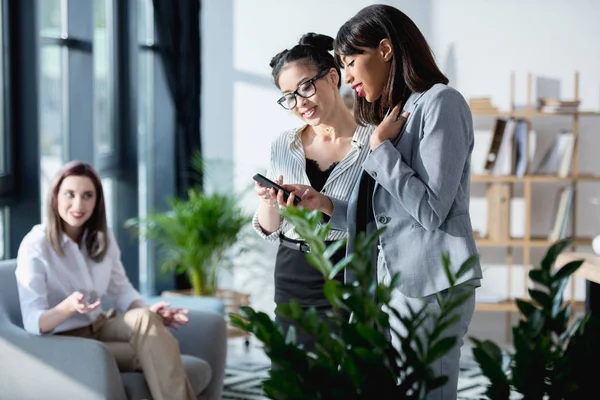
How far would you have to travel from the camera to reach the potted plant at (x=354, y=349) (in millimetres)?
882

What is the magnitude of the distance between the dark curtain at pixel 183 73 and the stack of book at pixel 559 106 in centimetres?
211

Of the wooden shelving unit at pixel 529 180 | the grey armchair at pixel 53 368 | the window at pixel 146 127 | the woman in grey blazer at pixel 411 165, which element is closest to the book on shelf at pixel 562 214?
the wooden shelving unit at pixel 529 180

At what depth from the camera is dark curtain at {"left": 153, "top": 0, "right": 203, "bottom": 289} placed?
5.39 metres

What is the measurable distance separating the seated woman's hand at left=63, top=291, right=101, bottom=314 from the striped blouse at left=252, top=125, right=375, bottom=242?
80cm

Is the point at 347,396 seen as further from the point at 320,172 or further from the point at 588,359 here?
the point at 320,172

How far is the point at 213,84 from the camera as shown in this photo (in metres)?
5.66

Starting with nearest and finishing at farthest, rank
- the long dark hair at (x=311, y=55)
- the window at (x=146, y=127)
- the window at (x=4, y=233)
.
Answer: the long dark hair at (x=311, y=55) → the window at (x=4, y=233) → the window at (x=146, y=127)

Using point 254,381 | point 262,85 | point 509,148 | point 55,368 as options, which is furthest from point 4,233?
point 509,148

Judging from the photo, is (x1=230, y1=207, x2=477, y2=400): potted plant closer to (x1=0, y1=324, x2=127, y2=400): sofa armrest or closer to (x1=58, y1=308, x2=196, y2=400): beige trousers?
(x1=0, y1=324, x2=127, y2=400): sofa armrest

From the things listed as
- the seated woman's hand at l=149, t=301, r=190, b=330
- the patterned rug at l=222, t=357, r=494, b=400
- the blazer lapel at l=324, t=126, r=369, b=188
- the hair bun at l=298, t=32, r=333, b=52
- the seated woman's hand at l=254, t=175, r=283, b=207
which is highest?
the hair bun at l=298, t=32, r=333, b=52

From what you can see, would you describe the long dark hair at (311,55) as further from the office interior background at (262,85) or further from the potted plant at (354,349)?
the office interior background at (262,85)

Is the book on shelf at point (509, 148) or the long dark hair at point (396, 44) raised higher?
the long dark hair at point (396, 44)

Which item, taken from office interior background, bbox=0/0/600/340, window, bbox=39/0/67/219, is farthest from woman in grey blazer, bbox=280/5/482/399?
office interior background, bbox=0/0/600/340

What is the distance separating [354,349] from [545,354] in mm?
191
